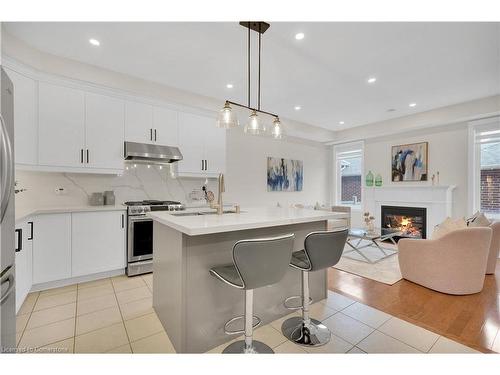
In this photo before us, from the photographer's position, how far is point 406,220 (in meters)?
5.36

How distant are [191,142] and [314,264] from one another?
302 centimetres

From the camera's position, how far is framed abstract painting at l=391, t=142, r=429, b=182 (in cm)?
508

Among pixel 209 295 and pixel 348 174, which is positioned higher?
pixel 348 174

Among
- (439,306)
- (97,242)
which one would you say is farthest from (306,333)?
(97,242)

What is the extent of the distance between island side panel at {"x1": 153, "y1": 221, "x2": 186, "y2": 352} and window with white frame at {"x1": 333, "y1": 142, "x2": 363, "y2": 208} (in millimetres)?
5558

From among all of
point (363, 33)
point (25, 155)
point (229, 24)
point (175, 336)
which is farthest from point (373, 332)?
point (25, 155)

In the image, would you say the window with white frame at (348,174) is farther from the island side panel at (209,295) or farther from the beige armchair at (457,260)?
the island side panel at (209,295)

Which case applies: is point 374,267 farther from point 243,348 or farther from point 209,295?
point 209,295

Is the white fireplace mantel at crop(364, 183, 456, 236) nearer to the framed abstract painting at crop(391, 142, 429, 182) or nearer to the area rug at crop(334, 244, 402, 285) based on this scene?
A: the framed abstract painting at crop(391, 142, 429, 182)

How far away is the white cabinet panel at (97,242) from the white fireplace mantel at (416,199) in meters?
5.45

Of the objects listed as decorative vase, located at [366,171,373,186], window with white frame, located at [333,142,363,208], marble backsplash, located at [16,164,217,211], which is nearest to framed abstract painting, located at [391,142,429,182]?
decorative vase, located at [366,171,373,186]

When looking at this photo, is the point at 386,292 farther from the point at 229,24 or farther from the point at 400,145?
the point at 400,145

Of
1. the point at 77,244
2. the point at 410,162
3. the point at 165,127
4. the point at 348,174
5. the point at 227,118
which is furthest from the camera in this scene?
the point at 348,174

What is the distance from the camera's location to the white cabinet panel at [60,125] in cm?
285
